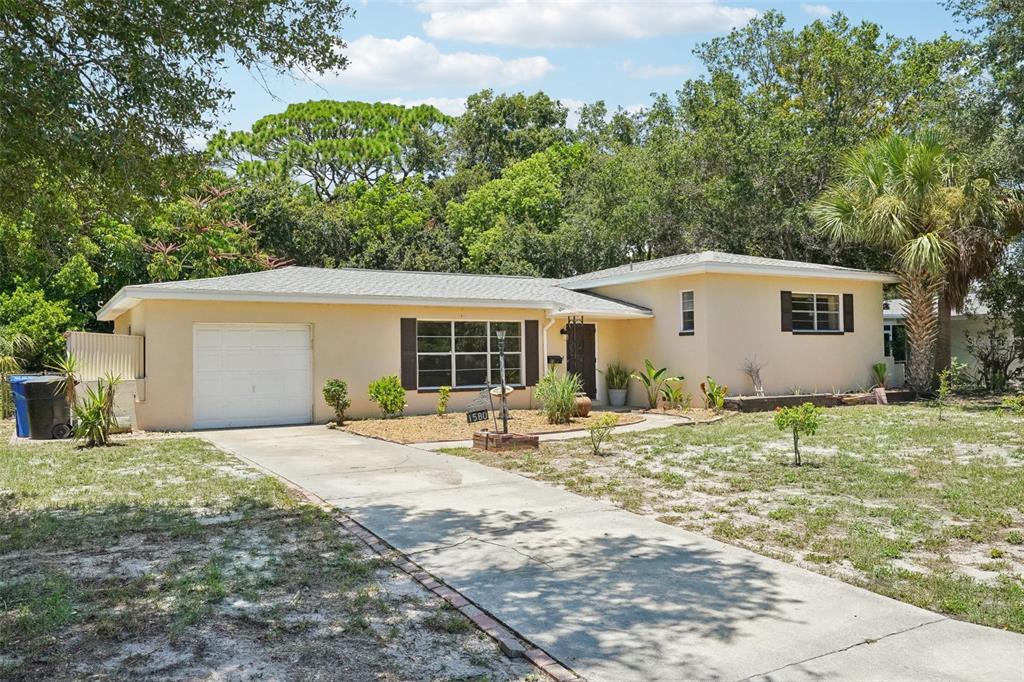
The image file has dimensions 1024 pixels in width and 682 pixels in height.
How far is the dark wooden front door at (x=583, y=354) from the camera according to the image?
1806 centimetres

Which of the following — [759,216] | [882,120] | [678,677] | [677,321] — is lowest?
[678,677]

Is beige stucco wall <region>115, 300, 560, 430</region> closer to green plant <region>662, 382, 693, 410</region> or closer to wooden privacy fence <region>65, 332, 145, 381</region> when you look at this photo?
wooden privacy fence <region>65, 332, 145, 381</region>

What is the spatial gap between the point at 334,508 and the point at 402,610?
9.60ft

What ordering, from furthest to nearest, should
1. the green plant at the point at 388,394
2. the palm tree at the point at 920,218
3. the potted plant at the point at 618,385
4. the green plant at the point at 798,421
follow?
the potted plant at the point at 618,385 → the palm tree at the point at 920,218 → the green plant at the point at 388,394 → the green plant at the point at 798,421

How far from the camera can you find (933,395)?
1862 cm

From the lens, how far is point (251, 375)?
15047 mm

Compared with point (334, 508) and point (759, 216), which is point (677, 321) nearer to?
point (759, 216)

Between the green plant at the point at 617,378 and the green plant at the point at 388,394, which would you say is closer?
the green plant at the point at 388,394

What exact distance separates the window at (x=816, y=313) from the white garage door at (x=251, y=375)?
11.3 meters

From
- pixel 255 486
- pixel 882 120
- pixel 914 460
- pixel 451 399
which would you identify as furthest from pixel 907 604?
pixel 882 120

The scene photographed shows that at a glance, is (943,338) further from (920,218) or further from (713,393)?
(713,393)

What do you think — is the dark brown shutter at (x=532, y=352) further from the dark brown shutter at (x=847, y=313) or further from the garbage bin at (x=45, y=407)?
the garbage bin at (x=45, y=407)

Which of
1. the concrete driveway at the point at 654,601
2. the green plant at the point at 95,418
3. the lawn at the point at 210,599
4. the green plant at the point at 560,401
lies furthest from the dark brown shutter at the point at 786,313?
the green plant at the point at 95,418

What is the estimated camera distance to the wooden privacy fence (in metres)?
13.6
